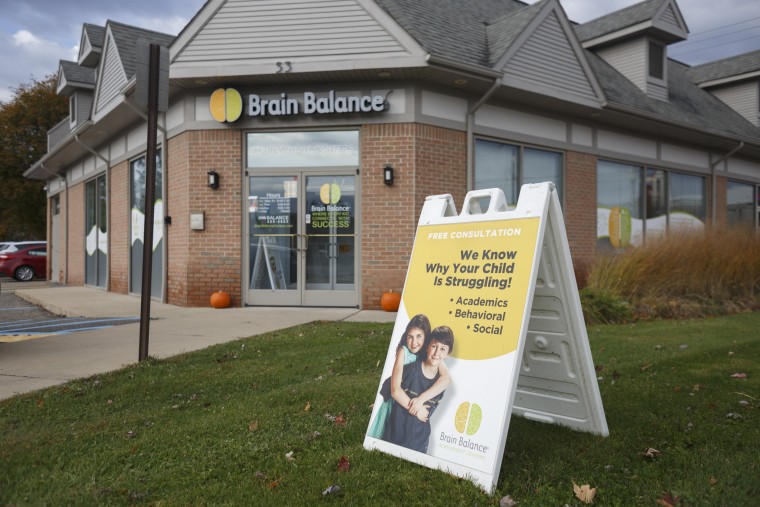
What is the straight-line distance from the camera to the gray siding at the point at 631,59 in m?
15.8

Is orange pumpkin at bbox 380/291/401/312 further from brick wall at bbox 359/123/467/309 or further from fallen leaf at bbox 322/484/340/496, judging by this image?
fallen leaf at bbox 322/484/340/496

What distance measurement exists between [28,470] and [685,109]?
56.8 ft

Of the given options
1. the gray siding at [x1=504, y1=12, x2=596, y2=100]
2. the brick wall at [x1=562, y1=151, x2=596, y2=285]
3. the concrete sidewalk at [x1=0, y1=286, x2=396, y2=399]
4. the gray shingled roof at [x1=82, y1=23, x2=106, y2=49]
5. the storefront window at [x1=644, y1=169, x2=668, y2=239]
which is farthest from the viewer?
the gray shingled roof at [x1=82, y1=23, x2=106, y2=49]

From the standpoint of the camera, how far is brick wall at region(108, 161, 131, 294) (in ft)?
46.7

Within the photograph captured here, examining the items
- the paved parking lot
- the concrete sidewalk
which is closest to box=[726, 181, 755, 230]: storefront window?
the concrete sidewalk

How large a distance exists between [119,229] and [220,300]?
574cm

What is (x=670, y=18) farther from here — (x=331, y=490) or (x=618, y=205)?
(x=331, y=490)

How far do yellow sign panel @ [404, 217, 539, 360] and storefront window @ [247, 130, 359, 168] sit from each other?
7.09 m

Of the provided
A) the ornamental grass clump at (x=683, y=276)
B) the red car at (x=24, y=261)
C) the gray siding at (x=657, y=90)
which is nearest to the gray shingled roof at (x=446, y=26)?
the ornamental grass clump at (x=683, y=276)

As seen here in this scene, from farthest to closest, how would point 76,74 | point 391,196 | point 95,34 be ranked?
point 76,74, point 95,34, point 391,196

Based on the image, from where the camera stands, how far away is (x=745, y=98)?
19.9m

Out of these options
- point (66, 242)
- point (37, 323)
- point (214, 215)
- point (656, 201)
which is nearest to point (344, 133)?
point (214, 215)

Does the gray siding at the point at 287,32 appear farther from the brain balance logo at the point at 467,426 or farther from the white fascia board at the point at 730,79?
the white fascia board at the point at 730,79

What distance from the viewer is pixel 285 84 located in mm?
10438
